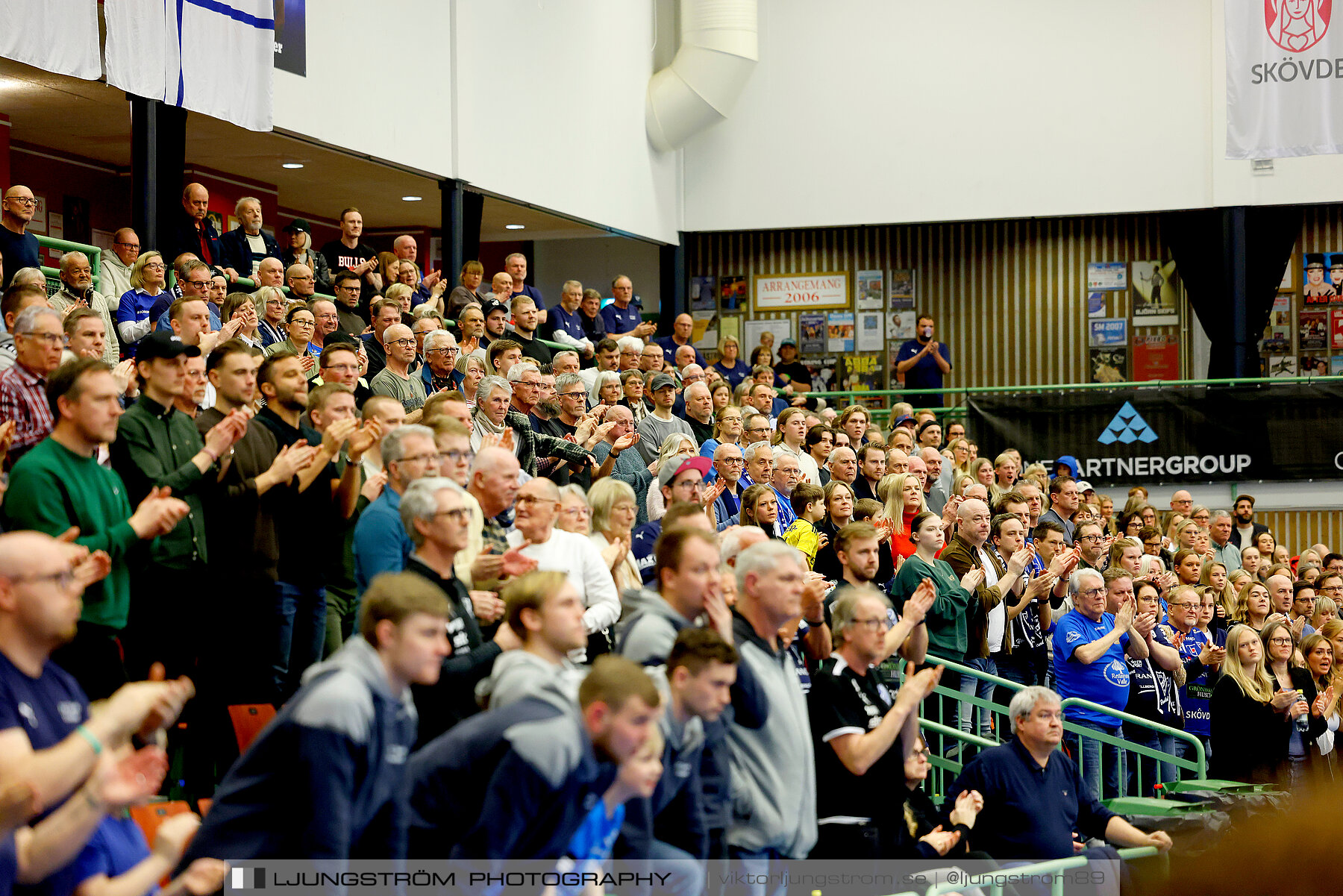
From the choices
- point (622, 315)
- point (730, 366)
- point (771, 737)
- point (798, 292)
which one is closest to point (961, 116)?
point (798, 292)

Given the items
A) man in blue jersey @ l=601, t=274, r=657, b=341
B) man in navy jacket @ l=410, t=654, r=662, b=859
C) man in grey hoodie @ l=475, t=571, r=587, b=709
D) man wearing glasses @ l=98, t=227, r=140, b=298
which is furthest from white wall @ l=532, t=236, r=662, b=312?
man in navy jacket @ l=410, t=654, r=662, b=859

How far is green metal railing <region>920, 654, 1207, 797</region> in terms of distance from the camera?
7527mm

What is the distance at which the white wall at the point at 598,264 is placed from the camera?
18.6 m

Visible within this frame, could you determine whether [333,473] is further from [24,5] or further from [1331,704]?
[1331,704]

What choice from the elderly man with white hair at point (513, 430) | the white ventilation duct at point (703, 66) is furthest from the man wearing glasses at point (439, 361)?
the white ventilation duct at point (703, 66)

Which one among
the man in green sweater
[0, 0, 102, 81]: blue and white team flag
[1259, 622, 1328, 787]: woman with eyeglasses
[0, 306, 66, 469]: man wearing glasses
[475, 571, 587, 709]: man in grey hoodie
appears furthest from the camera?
[1259, 622, 1328, 787]: woman with eyeglasses

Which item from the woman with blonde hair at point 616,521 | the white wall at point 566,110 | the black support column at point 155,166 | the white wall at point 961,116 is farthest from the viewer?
the white wall at point 961,116

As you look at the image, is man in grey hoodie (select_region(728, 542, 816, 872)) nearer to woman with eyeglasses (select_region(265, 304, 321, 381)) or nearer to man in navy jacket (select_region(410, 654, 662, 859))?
man in navy jacket (select_region(410, 654, 662, 859))

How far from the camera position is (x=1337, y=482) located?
46.6 ft

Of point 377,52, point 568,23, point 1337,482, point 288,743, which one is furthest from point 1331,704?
point 568,23

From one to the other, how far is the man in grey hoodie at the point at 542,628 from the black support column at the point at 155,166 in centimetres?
629

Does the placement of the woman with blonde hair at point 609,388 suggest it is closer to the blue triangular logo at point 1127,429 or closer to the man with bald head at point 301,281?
the man with bald head at point 301,281

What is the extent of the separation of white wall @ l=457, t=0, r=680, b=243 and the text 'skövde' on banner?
6245 mm

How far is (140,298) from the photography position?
7.84 metres
